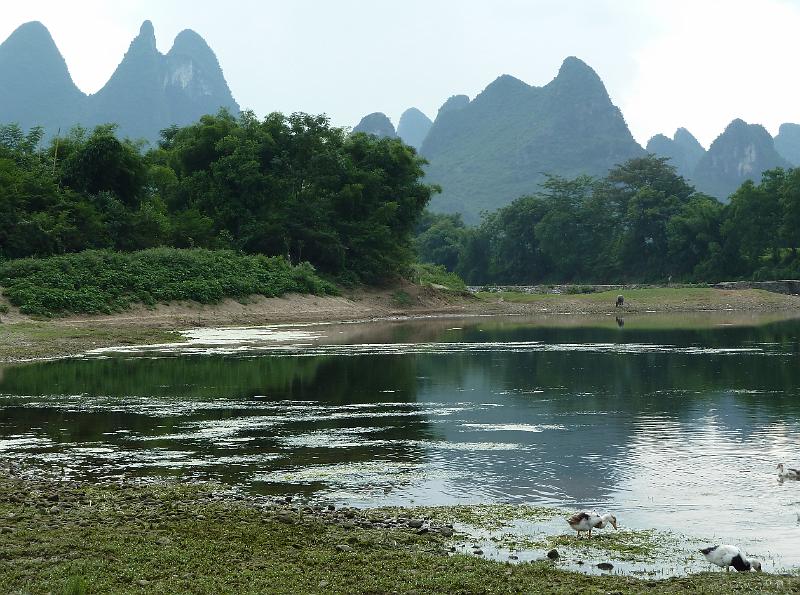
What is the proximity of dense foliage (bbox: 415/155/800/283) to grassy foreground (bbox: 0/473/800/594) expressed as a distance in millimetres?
105096

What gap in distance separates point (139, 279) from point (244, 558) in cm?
5208

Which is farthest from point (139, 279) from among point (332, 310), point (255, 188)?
point (255, 188)

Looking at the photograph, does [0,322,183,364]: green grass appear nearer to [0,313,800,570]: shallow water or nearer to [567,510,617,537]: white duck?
[0,313,800,570]: shallow water

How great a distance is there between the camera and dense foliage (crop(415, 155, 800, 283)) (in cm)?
11538

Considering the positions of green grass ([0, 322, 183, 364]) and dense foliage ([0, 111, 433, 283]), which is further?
dense foliage ([0, 111, 433, 283])

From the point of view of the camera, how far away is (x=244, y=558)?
12.2 m

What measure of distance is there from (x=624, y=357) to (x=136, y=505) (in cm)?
3006

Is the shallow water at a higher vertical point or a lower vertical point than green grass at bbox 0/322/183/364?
lower

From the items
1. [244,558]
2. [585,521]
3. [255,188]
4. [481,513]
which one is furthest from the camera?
[255,188]

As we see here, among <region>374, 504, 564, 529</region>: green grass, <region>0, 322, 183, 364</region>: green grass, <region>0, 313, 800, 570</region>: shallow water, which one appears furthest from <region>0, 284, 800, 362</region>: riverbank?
<region>374, 504, 564, 529</region>: green grass

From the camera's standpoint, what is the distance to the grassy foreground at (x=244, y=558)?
11016 mm

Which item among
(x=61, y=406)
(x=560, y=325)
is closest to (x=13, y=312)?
(x=61, y=406)

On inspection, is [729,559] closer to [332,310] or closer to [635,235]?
[332,310]

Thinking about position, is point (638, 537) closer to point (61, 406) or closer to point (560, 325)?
point (61, 406)
